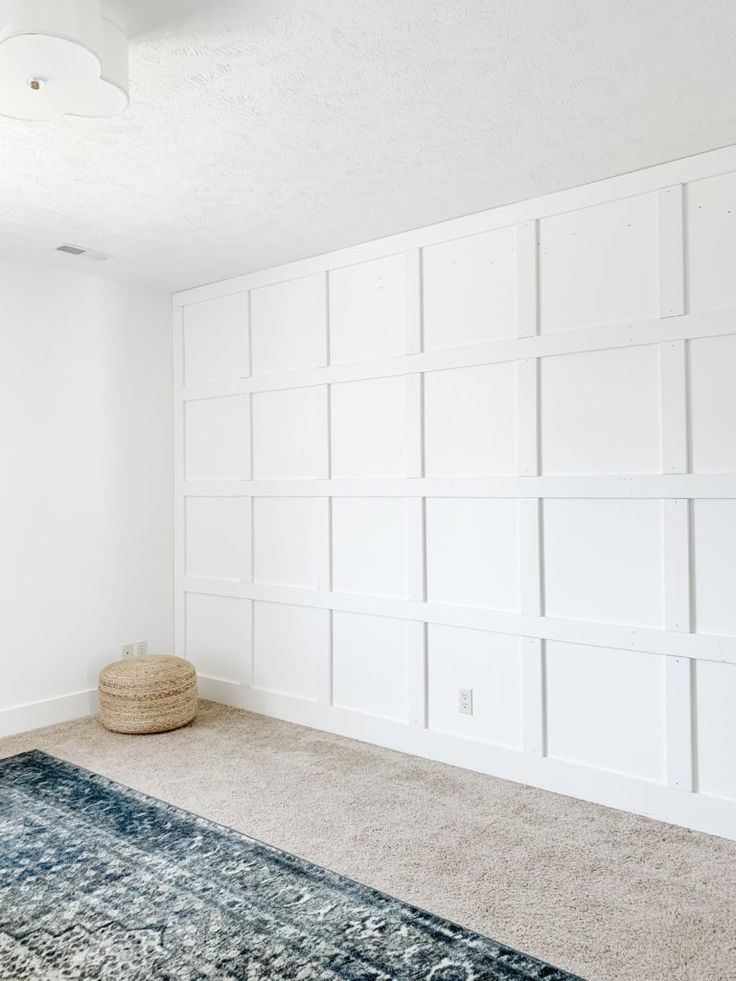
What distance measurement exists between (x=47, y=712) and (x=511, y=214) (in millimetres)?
3451

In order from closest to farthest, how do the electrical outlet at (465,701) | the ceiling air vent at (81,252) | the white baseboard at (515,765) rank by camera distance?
the white baseboard at (515,765), the electrical outlet at (465,701), the ceiling air vent at (81,252)

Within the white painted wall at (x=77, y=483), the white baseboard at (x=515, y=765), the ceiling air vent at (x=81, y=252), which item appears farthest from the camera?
the white painted wall at (x=77, y=483)

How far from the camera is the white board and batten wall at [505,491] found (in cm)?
287

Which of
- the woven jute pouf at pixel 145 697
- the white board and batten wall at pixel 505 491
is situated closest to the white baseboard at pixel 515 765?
the white board and batten wall at pixel 505 491

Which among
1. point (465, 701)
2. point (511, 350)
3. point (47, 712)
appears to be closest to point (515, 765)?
point (465, 701)

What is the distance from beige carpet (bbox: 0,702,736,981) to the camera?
85.9 inches

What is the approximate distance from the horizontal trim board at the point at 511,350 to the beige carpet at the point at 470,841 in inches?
71.7

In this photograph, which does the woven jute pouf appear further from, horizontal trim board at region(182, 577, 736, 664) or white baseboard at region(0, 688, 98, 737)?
horizontal trim board at region(182, 577, 736, 664)

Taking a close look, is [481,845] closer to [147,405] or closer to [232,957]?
[232,957]

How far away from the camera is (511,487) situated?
3.34 m

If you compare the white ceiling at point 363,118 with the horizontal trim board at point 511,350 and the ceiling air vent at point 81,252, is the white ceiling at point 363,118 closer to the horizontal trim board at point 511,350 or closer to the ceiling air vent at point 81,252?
the ceiling air vent at point 81,252

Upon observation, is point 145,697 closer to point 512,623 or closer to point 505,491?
point 512,623

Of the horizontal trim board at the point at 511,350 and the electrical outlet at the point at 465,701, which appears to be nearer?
the horizontal trim board at the point at 511,350

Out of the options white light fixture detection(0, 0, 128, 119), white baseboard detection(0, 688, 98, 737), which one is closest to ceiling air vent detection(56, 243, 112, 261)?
white light fixture detection(0, 0, 128, 119)
